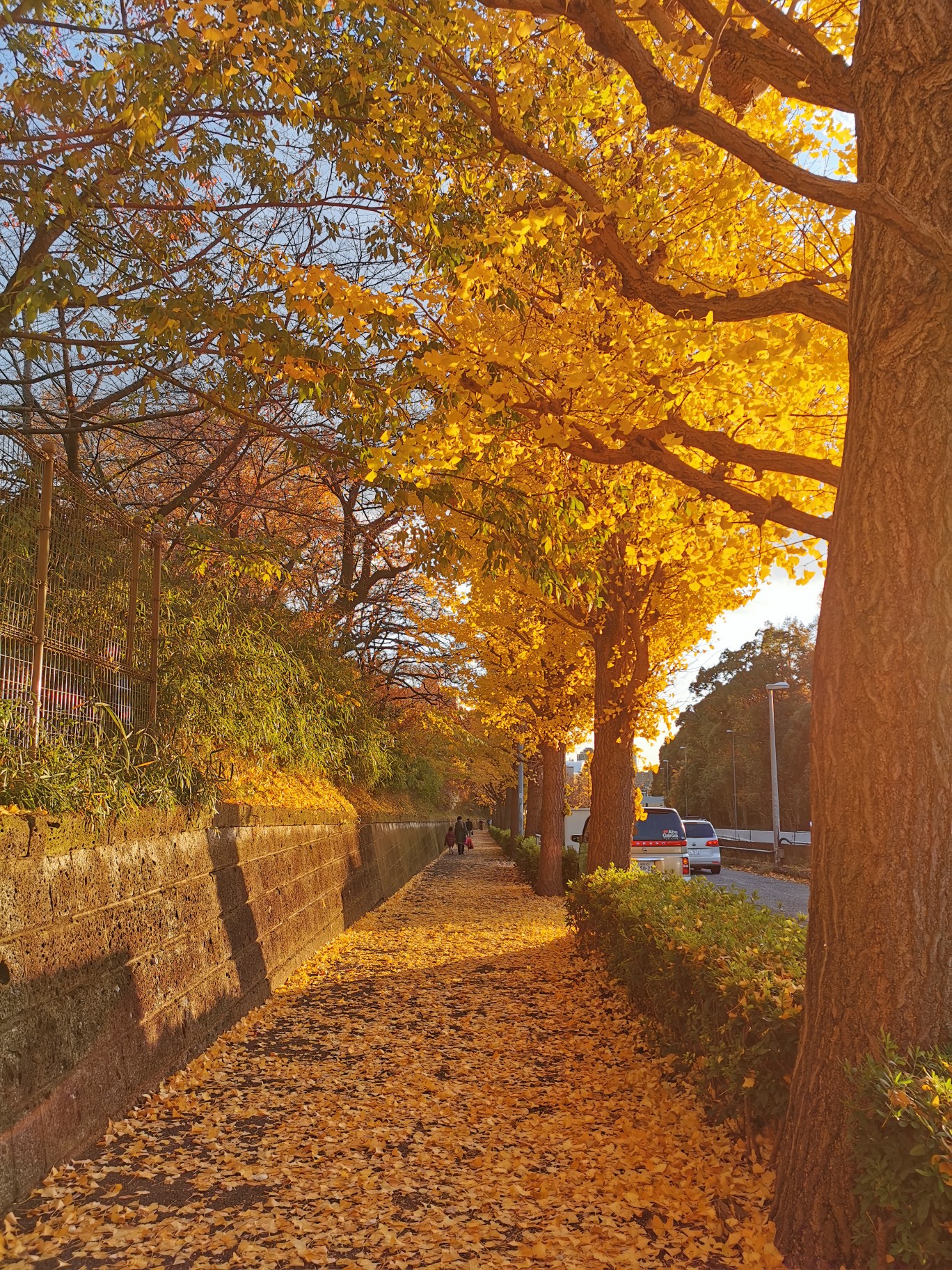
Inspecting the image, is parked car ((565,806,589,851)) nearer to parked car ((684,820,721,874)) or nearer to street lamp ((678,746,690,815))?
parked car ((684,820,721,874))

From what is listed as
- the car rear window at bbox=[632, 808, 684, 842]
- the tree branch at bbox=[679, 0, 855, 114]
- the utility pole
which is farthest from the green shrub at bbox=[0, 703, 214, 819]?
the utility pole

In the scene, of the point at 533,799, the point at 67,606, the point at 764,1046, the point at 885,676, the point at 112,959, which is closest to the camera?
the point at 885,676

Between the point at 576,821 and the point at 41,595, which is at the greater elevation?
the point at 41,595

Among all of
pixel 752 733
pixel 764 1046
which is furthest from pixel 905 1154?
pixel 752 733

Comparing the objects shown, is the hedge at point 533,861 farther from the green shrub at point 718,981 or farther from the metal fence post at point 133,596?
the metal fence post at point 133,596

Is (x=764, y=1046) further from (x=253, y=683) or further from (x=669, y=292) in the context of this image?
(x=253, y=683)

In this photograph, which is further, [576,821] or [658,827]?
[576,821]

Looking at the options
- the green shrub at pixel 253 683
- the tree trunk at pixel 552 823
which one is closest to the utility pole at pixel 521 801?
the tree trunk at pixel 552 823

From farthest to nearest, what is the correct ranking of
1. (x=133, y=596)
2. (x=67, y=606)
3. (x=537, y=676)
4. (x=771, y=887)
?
(x=771, y=887) → (x=537, y=676) → (x=133, y=596) → (x=67, y=606)

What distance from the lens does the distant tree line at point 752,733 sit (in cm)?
4456

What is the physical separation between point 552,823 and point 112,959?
13866mm

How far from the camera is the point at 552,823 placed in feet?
59.5

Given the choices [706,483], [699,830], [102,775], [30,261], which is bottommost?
[699,830]

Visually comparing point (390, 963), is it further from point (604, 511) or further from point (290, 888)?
point (604, 511)
